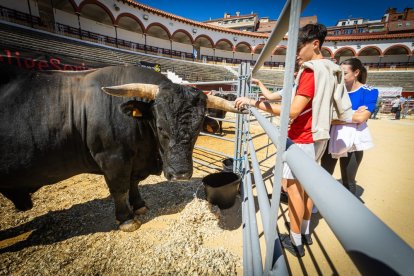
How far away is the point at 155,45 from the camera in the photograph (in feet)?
95.1

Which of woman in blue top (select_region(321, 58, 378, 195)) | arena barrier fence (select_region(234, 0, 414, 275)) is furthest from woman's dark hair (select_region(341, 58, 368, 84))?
arena barrier fence (select_region(234, 0, 414, 275))

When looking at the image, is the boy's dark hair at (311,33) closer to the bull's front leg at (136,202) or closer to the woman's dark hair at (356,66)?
the woman's dark hair at (356,66)

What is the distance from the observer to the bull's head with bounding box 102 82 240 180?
75.0 inches

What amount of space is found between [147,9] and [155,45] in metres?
4.85

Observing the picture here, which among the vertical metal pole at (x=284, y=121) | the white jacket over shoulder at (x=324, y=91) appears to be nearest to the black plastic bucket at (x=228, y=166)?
the white jacket over shoulder at (x=324, y=91)

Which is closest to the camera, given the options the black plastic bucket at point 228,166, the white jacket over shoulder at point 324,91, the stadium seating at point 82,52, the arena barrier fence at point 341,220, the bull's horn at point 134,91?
the arena barrier fence at point 341,220

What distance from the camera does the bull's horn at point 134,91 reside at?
1.86 metres

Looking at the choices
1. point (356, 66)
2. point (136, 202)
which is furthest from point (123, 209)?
point (356, 66)

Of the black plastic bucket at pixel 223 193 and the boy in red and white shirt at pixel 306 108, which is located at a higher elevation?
the boy in red and white shirt at pixel 306 108

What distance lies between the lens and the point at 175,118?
1898 mm

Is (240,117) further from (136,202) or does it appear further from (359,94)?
(136,202)

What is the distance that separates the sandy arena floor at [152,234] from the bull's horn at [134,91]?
5.09 ft

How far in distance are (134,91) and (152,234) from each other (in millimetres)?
1643

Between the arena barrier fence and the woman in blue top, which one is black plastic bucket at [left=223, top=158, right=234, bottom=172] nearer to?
the woman in blue top
